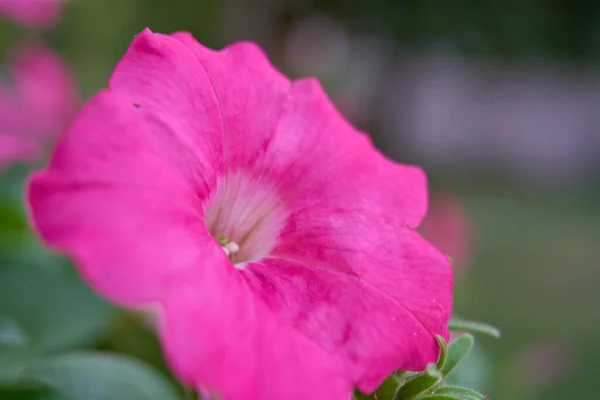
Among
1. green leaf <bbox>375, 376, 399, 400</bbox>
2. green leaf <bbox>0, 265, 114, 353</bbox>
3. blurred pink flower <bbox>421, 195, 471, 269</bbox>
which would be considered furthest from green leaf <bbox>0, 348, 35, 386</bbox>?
blurred pink flower <bbox>421, 195, 471, 269</bbox>

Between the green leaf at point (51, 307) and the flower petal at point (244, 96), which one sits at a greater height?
the flower petal at point (244, 96)

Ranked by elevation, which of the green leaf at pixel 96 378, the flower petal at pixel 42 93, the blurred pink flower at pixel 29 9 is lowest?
the flower petal at pixel 42 93

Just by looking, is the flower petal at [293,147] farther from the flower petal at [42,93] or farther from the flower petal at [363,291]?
the flower petal at [42,93]

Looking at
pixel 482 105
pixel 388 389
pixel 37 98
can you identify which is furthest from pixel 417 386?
pixel 482 105

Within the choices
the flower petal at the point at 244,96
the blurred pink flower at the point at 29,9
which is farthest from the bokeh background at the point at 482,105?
the flower petal at the point at 244,96

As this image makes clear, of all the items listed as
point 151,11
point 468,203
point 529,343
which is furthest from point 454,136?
point 529,343

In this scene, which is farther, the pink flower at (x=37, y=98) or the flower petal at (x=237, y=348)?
the pink flower at (x=37, y=98)

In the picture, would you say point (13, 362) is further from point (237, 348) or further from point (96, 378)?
point (237, 348)

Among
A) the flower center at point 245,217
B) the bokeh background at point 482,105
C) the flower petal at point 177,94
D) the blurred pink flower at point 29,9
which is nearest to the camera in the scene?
the flower petal at point 177,94
